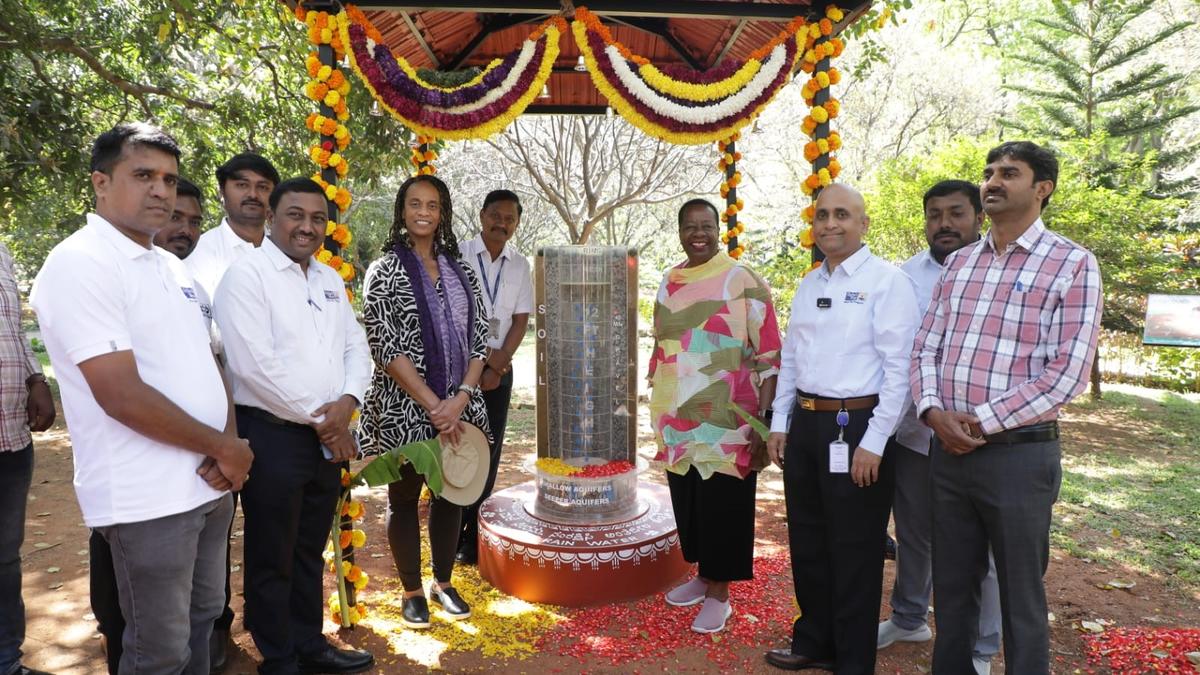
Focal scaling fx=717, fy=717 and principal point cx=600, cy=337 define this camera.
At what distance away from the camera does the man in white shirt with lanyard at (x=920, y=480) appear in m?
3.35

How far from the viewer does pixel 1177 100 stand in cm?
1395

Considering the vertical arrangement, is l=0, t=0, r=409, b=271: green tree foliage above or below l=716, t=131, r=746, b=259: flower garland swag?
above

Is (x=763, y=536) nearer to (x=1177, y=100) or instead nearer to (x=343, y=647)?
(x=343, y=647)

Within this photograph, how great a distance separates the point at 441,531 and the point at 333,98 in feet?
7.14

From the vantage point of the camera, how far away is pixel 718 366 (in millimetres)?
3547

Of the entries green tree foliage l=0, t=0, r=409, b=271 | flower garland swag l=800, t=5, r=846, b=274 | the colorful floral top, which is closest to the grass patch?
the colorful floral top

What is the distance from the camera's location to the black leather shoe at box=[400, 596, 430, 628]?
11.5ft

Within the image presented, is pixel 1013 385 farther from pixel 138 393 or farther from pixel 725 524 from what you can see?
pixel 138 393

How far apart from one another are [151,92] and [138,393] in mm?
6093

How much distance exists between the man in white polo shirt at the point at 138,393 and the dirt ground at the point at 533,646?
1.37m

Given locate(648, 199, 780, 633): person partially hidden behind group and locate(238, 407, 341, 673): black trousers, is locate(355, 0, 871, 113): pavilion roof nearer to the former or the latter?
locate(648, 199, 780, 633): person partially hidden behind group

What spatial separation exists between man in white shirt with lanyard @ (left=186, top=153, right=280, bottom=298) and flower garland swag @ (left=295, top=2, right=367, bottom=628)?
26cm

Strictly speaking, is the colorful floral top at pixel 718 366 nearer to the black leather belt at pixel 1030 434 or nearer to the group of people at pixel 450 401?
the group of people at pixel 450 401

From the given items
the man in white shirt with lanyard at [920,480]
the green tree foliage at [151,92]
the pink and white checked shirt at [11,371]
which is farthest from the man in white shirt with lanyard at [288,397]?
the green tree foliage at [151,92]
